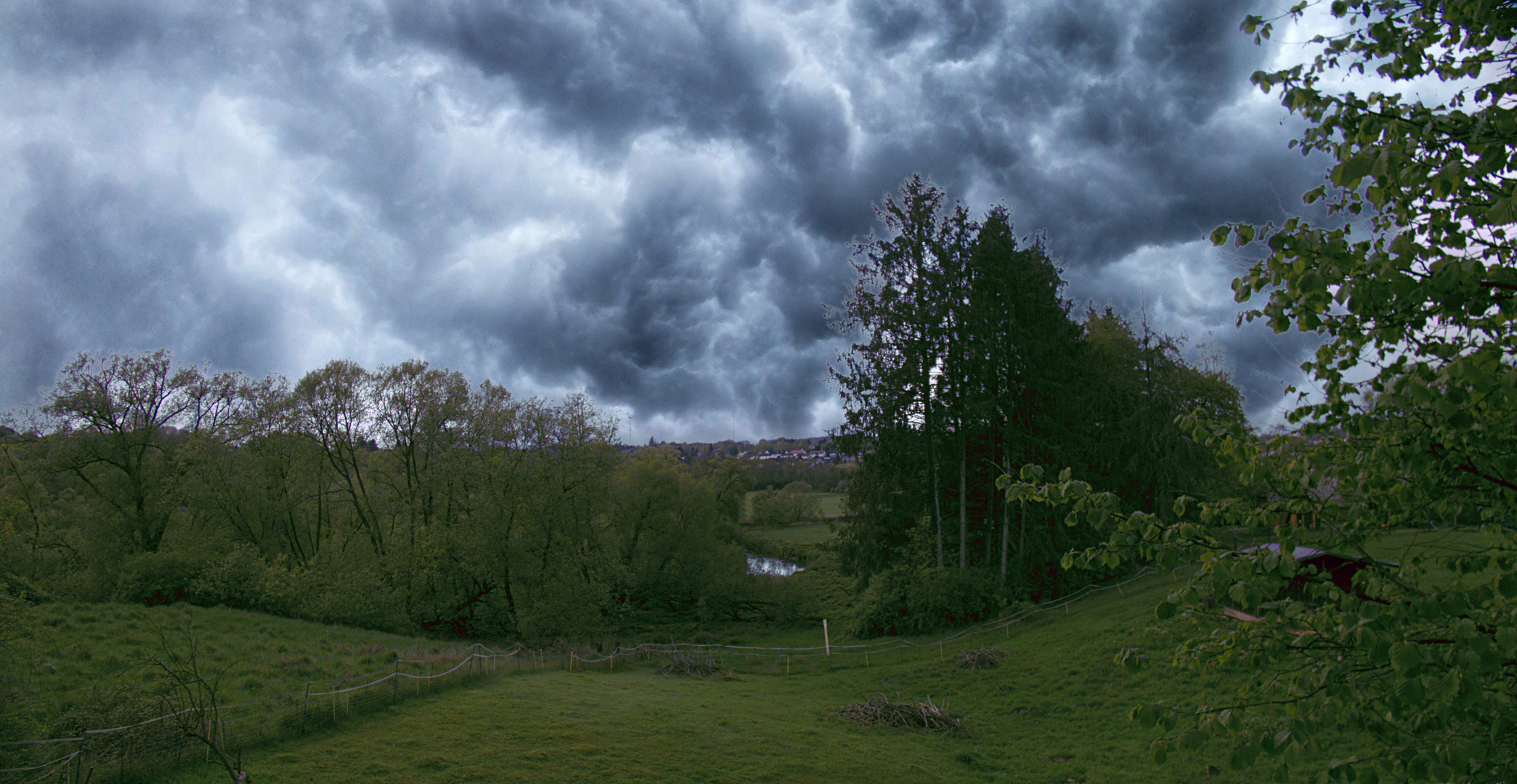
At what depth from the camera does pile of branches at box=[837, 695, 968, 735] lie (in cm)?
1662

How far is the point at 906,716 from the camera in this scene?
17.1m

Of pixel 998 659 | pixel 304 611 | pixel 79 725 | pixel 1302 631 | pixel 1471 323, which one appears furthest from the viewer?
pixel 304 611

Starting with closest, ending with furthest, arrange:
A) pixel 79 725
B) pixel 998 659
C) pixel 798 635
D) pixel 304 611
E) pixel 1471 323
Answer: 1. pixel 1471 323
2. pixel 79 725
3. pixel 998 659
4. pixel 304 611
5. pixel 798 635

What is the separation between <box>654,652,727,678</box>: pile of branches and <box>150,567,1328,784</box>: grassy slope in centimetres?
145

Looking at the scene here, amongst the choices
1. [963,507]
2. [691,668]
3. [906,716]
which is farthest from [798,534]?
[906,716]

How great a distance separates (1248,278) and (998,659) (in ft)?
68.2

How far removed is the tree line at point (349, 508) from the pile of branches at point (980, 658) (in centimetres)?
1619

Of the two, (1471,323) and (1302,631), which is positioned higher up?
(1471,323)

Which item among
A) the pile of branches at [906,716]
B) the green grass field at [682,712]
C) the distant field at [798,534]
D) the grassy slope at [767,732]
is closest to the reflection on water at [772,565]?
the distant field at [798,534]

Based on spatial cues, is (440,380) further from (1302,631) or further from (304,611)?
(1302,631)

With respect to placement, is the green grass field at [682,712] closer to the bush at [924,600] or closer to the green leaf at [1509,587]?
the bush at [924,600]

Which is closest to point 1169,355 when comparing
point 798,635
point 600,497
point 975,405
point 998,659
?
point 975,405

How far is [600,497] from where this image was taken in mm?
35344

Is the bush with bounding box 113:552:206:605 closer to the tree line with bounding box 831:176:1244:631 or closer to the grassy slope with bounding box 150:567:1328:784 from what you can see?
the grassy slope with bounding box 150:567:1328:784
